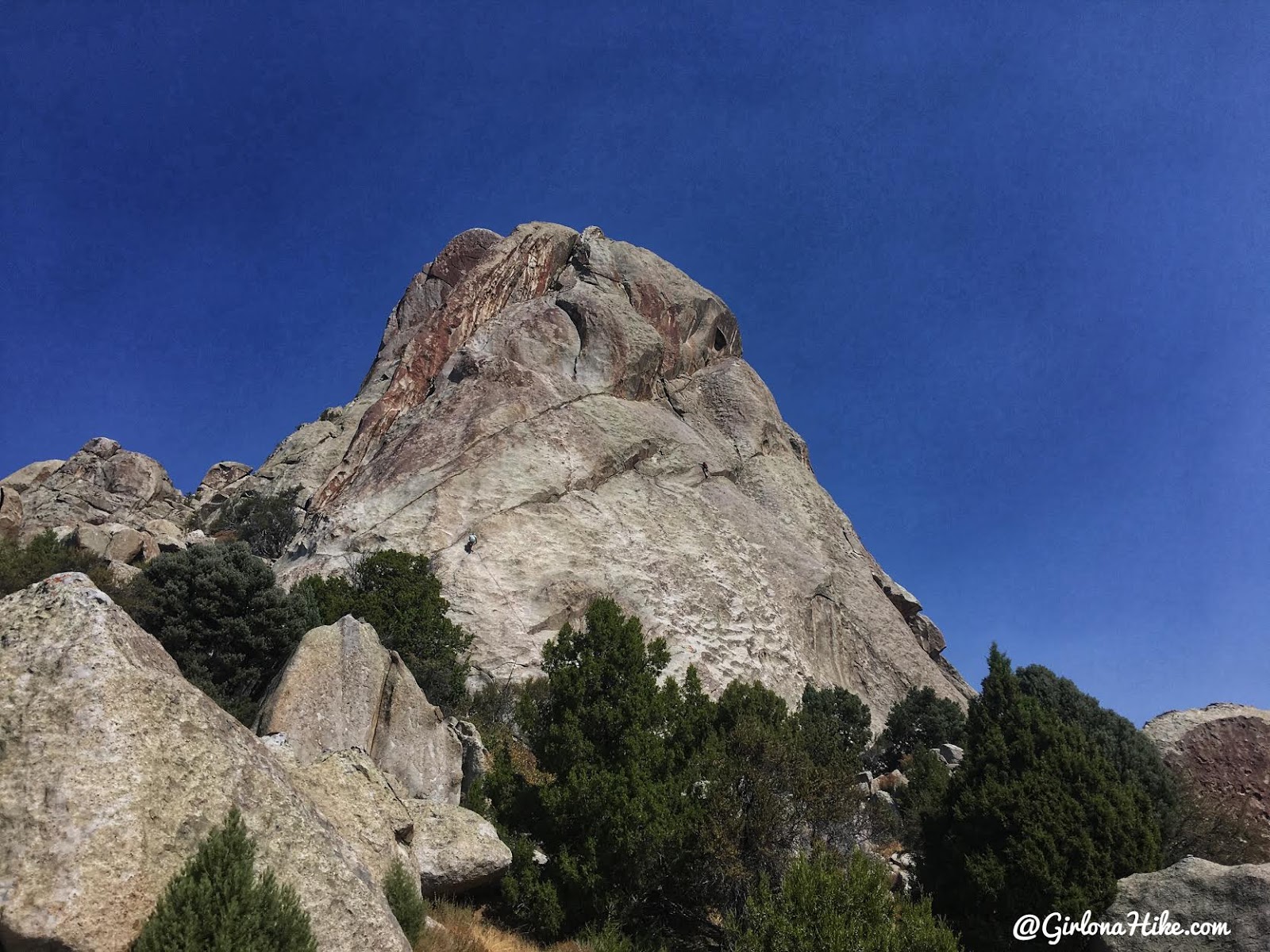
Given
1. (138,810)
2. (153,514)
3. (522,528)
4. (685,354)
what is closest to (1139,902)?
(138,810)

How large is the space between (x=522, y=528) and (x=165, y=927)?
3054 centimetres

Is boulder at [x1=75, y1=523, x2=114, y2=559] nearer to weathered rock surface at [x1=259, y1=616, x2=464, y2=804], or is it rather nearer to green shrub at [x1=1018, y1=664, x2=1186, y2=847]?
weathered rock surface at [x1=259, y1=616, x2=464, y2=804]

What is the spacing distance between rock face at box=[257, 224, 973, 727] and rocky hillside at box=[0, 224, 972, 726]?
13 centimetres

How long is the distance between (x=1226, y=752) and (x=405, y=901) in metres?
20.7

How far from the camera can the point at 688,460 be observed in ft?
150

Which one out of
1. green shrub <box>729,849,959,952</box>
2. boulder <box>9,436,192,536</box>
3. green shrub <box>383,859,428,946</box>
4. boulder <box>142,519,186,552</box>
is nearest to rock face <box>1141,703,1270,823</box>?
green shrub <box>729,849,959,952</box>

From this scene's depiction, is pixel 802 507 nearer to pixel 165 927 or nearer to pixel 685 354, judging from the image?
pixel 685 354

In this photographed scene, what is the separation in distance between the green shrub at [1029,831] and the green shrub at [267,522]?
4002 centimetres

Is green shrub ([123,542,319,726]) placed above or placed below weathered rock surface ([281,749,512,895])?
above

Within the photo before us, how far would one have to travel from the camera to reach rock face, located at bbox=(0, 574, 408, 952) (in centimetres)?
514

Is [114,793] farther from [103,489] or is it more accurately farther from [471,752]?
[103,489]

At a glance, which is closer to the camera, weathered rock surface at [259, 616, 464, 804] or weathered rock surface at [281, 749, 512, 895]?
weathered rock surface at [281, 749, 512, 895]

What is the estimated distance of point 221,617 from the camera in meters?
19.7

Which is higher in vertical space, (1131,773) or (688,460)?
(688,460)
